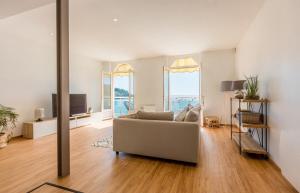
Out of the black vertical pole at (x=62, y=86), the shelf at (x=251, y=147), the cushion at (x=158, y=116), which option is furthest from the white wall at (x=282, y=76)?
the black vertical pole at (x=62, y=86)

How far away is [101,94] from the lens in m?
7.18

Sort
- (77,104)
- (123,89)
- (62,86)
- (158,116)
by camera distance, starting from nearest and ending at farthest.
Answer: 1. (62,86)
2. (158,116)
3. (77,104)
4. (123,89)

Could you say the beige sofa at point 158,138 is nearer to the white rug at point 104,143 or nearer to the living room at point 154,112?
the living room at point 154,112

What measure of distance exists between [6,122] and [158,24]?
4.15 meters

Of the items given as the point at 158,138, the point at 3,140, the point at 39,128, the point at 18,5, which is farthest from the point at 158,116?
the point at 3,140

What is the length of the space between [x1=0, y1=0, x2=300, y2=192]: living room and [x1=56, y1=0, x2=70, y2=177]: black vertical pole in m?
0.12

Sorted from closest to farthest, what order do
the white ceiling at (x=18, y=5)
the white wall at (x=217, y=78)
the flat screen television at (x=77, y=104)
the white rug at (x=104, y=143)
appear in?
the white ceiling at (x=18, y=5), the white rug at (x=104, y=143), the flat screen television at (x=77, y=104), the white wall at (x=217, y=78)

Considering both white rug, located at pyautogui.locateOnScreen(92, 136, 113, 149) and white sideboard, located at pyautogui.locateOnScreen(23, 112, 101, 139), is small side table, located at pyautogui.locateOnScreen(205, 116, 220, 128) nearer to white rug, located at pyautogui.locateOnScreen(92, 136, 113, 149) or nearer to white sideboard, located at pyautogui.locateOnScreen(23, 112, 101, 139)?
white rug, located at pyautogui.locateOnScreen(92, 136, 113, 149)

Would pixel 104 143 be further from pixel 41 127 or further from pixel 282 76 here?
pixel 282 76

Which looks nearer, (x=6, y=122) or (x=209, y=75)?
(x=6, y=122)

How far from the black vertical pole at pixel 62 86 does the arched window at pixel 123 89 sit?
4.94 meters

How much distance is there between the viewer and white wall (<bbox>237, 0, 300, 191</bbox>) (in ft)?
6.10

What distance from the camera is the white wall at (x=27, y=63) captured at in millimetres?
3414

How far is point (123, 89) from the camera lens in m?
7.48
